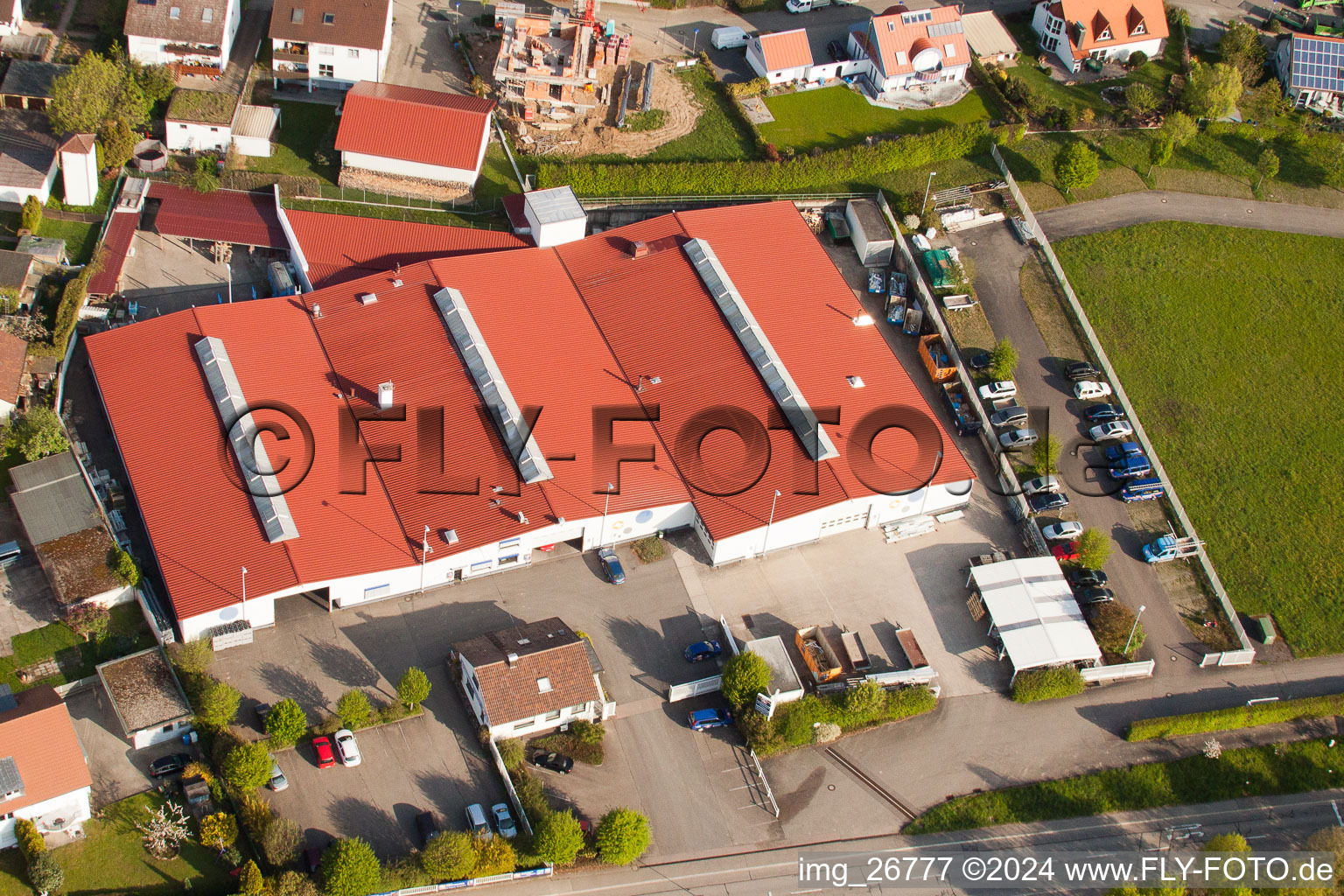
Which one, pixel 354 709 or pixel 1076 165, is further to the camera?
pixel 1076 165

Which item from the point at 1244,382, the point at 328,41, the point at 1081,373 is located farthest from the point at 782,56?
the point at 1244,382

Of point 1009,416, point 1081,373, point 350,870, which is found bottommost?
point 1081,373

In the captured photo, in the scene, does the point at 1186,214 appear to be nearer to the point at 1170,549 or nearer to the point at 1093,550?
the point at 1170,549

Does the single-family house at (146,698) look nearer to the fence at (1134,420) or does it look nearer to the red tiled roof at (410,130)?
the red tiled roof at (410,130)

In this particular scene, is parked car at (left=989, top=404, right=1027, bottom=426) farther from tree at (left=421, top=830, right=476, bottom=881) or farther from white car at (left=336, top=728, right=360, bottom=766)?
white car at (left=336, top=728, right=360, bottom=766)

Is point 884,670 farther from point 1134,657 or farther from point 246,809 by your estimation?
point 246,809

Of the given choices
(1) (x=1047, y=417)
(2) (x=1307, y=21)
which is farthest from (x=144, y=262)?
(2) (x=1307, y=21)
